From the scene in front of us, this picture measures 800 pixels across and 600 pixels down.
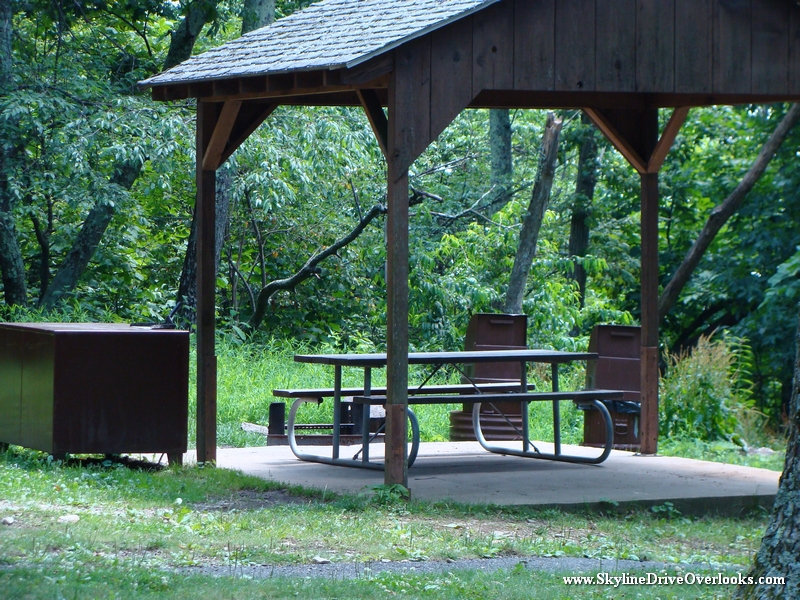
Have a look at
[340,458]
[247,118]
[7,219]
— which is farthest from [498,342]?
[7,219]

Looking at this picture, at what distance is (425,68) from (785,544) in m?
4.51

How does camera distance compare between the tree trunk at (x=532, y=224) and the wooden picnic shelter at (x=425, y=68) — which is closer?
the wooden picnic shelter at (x=425, y=68)

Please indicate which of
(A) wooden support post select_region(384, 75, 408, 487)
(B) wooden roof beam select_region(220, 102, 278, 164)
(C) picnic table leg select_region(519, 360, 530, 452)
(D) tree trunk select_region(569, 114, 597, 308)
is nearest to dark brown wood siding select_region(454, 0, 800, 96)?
→ (A) wooden support post select_region(384, 75, 408, 487)

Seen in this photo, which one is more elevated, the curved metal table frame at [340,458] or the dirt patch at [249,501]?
the curved metal table frame at [340,458]

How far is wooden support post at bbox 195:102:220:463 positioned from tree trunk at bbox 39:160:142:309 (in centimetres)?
730

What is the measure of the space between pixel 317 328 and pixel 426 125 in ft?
40.8

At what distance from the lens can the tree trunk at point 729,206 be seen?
62.6 feet

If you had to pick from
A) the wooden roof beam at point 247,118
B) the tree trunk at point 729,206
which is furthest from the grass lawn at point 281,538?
the tree trunk at point 729,206

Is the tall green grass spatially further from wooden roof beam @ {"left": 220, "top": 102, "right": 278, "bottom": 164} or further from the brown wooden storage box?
wooden roof beam @ {"left": 220, "top": 102, "right": 278, "bottom": 164}

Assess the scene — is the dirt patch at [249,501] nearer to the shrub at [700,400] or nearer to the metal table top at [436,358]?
the metal table top at [436,358]

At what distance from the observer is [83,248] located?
16.6 meters

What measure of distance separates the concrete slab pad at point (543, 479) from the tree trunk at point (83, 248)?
23.2 feet

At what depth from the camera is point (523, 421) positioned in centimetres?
1028

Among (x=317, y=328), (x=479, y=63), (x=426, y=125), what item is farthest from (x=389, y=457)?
(x=317, y=328)
